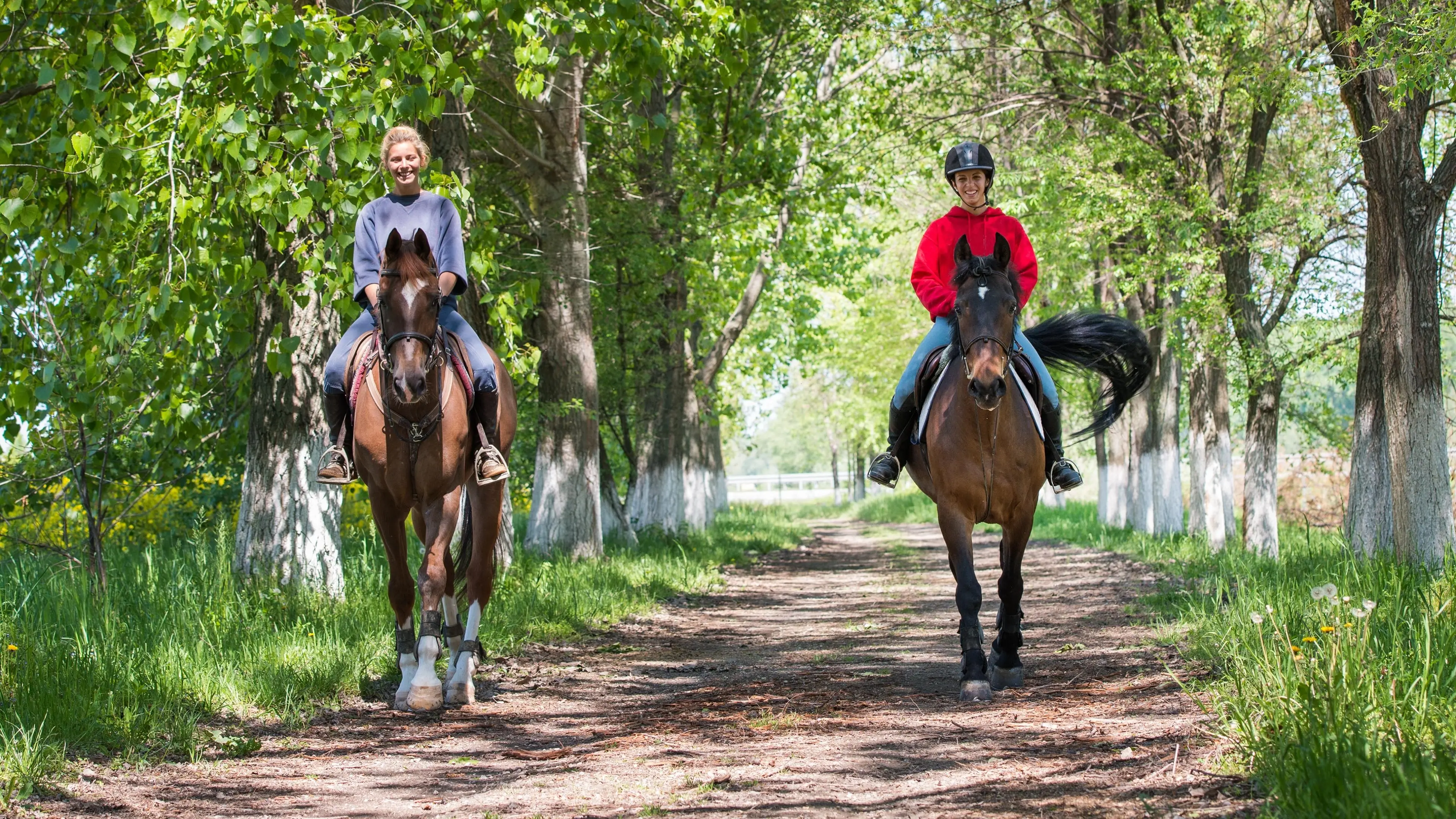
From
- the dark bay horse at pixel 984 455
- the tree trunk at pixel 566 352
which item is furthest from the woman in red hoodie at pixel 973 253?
the tree trunk at pixel 566 352

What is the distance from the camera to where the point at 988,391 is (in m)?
6.78

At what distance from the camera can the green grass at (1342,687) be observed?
3660mm

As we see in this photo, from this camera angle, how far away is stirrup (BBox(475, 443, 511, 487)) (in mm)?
7359

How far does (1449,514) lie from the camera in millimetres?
9172

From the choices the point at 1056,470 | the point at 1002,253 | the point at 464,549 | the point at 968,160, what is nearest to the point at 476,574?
the point at 464,549

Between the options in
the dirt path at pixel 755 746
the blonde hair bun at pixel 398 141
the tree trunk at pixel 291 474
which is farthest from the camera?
the tree trunk at pixel 291 474

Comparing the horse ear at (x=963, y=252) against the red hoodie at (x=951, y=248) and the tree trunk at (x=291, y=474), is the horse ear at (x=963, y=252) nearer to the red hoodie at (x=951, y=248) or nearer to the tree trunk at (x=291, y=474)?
the red hoodie at (x=951, y=248)

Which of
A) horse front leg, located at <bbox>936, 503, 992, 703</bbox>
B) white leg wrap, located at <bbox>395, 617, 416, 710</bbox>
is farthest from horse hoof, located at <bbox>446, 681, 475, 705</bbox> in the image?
horse front leg, located at <bbox>936, 503, 992, 703</bbox>

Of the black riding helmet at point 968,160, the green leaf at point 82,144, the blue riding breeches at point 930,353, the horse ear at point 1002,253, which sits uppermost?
the green leaf at point 82,144

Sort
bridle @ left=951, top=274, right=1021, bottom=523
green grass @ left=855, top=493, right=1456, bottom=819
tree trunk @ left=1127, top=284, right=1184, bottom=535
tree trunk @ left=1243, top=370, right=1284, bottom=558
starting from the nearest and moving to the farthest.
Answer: green grass @ left=855, top=493, right=1456, bottom=819, bridle @ left=951, top=274, right=1021, bottom=523, tree trunk @ left=1243, top=370, right=1284, bottom=558, tree trunk @ left=1127, top=284, right=1184, bottom=535

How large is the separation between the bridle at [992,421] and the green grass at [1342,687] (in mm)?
1446

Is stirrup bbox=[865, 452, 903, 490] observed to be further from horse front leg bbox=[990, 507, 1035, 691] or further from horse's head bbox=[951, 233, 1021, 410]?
horse's head bbox=[951, 233, 1021, 410]

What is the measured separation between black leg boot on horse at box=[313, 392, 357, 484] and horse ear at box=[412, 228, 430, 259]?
101 centimetres

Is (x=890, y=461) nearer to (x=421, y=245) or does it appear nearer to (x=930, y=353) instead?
(x=930, y=353)
